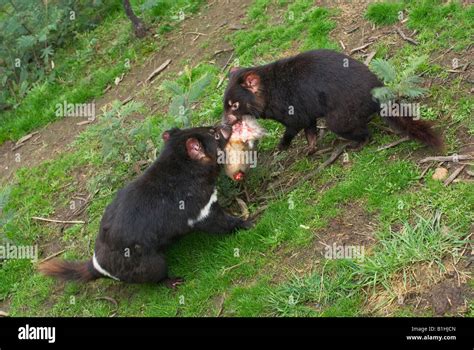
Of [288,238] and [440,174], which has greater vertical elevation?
[440,174]

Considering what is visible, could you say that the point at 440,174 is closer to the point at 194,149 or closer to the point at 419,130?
the point at 419,130

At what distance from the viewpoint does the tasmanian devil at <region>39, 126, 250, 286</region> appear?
4355 millimetres

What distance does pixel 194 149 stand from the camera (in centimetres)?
453

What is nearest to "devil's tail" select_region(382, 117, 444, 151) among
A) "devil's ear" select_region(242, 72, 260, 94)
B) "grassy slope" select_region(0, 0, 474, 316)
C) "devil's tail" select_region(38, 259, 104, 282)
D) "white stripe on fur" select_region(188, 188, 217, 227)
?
"grassy slope" select_region(0, 0, 474, 316)

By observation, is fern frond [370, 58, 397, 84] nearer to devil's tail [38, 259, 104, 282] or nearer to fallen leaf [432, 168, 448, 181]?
fallen leaf [432, 168, 448, 181]

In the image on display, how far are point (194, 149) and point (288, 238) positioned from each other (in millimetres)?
969

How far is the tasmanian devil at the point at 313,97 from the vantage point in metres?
4.59

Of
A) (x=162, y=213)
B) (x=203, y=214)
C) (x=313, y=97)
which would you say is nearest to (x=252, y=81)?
(x=313, y=97)

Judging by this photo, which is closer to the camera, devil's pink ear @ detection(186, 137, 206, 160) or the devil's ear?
devil's pink ear @ detection(186, 137, 206, 160)

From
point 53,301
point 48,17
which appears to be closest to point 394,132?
point 53,301

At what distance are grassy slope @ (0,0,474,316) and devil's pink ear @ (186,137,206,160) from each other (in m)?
0.49

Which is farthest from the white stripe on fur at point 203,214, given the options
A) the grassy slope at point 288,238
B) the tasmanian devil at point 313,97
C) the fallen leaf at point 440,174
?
the fallen leaf at point 440,174

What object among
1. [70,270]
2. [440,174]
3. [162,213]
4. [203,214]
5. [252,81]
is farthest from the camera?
[252,81]

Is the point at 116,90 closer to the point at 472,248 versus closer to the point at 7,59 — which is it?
the point at 7,59
